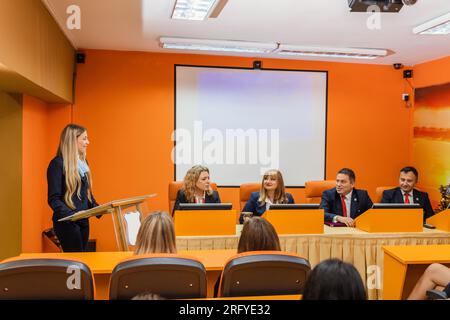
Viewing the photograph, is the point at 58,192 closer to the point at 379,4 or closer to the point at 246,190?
the point at 246,190

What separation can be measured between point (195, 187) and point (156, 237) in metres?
2.07

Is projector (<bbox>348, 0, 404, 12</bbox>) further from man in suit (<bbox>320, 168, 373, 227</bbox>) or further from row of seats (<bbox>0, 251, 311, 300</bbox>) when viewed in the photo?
row of seats (<bbox>0, 251, 311, 300</bbox>)

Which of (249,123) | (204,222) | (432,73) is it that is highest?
(432,73)

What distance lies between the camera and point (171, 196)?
15.0ft

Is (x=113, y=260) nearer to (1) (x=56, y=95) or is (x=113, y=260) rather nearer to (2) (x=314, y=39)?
(1) (x=56, y=95)

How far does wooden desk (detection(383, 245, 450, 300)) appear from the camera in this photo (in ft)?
9.53

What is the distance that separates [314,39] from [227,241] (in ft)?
8.65

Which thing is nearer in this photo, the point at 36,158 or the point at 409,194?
the point at 409,194

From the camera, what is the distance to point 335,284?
53.9 inches

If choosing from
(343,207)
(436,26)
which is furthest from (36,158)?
(436,26)

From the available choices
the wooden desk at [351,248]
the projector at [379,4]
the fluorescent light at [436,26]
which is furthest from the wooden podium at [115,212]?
the fluorescent light at [436,26]

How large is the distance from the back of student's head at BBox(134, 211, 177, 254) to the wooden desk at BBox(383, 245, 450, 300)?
62.8 inches

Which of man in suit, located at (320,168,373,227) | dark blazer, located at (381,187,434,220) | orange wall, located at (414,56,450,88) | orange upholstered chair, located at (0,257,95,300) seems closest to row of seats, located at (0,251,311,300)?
orange upholstered chair, located at (0,257,95,300)

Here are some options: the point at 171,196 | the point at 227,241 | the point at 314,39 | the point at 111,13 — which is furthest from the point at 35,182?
the point at 314,39
